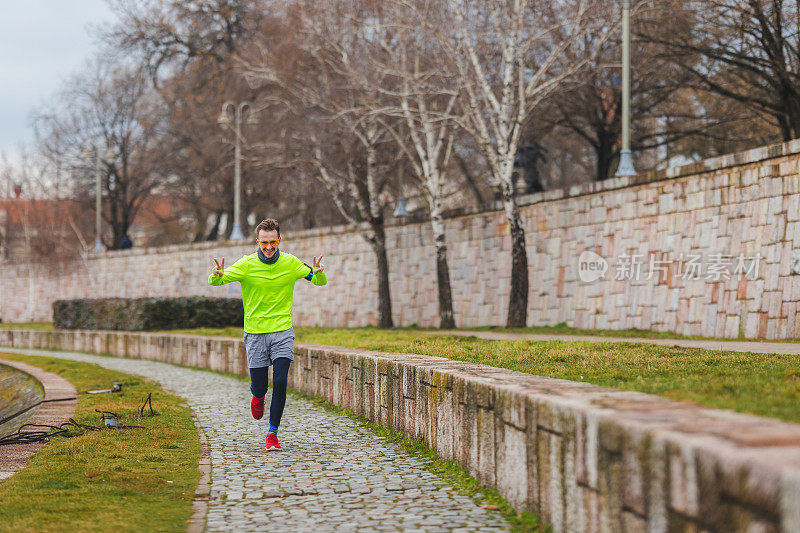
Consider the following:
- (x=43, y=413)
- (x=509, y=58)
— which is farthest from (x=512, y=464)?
(x=509, y=58)

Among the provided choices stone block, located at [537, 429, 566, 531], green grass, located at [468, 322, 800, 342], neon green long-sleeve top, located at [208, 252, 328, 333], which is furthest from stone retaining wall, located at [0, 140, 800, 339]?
stone block, located at [537, 429, 566, 531]

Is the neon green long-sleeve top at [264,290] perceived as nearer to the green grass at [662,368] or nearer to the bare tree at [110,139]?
the green grass at [662,368]

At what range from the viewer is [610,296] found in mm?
18375

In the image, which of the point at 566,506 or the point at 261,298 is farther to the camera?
the point at 261,298

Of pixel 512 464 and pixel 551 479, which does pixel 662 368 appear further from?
pixel 551 479

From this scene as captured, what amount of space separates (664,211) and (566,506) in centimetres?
1332

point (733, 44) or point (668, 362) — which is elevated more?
point (733, 44)

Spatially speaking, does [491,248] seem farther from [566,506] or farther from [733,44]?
[566,506]

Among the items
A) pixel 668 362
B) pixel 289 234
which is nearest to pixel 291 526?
pixel 668 362

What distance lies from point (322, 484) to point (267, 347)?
6.70ft

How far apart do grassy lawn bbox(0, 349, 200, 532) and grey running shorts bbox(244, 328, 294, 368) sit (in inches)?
34.1

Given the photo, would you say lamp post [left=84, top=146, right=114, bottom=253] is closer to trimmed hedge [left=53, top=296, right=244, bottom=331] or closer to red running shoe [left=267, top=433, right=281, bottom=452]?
trimmed hedge [left=53, top=296, right=244, bottom=331]

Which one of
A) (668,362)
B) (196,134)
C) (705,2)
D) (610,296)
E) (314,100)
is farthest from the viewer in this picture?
(196,134)

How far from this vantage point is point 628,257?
1805 cm
